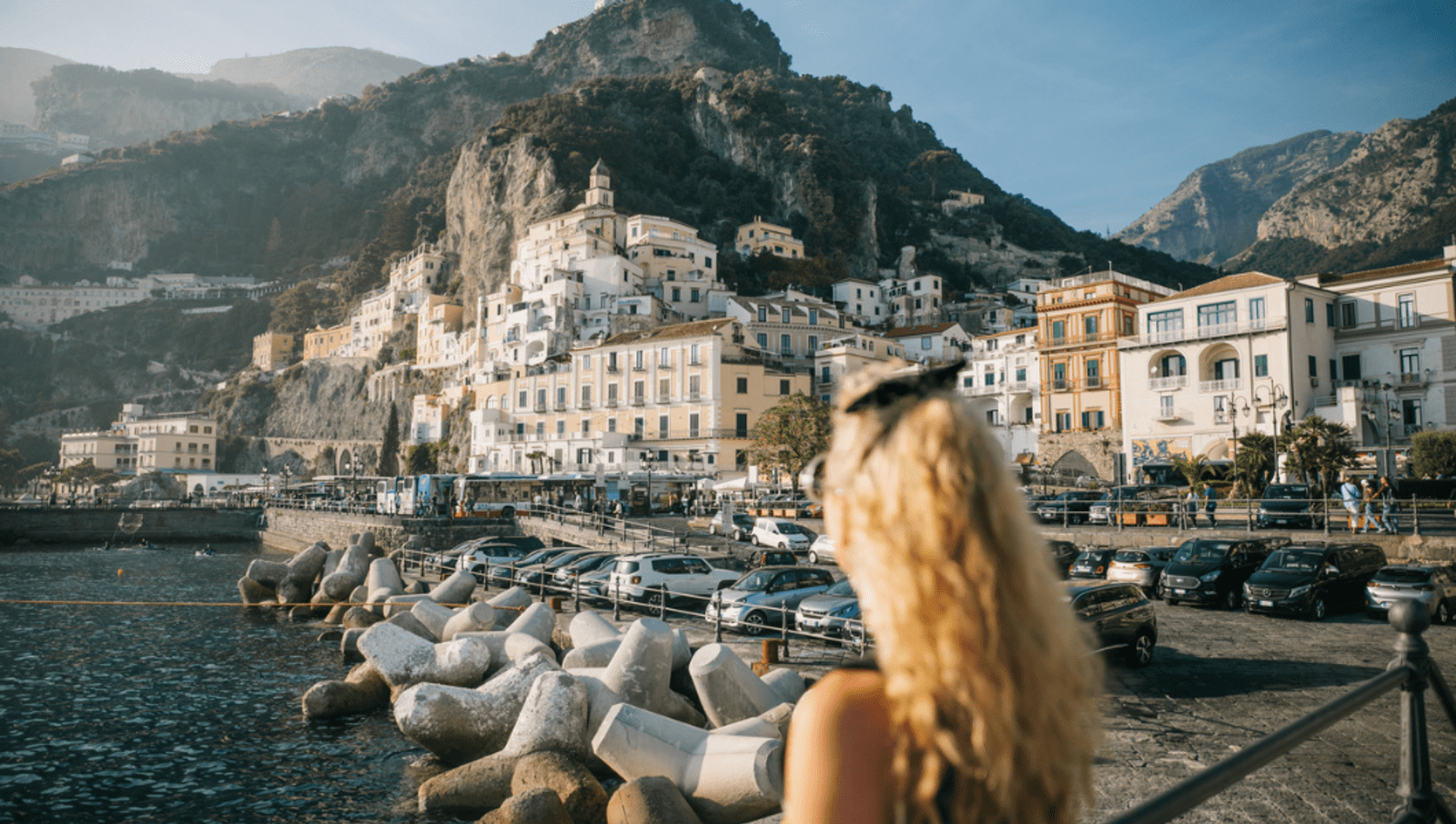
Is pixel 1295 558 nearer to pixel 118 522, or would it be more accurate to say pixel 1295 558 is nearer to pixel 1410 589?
pixel 1410 589

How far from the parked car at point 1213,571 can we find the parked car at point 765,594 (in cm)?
815

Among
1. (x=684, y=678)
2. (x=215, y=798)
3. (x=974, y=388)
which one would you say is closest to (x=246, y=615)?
(x=215, y=798)

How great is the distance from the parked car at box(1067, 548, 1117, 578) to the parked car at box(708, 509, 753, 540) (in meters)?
16.6

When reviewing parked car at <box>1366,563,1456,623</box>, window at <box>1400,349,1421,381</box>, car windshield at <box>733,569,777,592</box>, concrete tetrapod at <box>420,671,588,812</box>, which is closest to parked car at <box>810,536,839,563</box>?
car windshield at <box>733,569,777,592</box>

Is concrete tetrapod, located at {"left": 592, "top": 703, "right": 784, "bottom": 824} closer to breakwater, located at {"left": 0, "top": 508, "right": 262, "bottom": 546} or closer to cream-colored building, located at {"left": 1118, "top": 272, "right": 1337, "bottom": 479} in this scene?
cream-colored building, located at {"left": 1118, "top": 272, "right": 1337, "bottom": 479}

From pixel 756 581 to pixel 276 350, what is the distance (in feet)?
474

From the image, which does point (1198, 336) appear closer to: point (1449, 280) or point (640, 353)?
point (1449, 280)

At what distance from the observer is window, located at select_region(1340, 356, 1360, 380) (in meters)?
45.3

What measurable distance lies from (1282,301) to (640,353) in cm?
4231

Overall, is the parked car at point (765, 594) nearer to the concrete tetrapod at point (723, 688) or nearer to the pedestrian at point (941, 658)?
the concrete tetrapod at point (723, 688)

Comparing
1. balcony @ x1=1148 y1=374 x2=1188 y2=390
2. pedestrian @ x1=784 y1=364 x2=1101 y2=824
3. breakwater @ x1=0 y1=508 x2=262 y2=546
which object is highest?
balcony @ x1=1148 y1=374 x2=1188 y2=390

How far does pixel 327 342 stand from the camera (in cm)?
12962

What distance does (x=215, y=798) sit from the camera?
10891 mm

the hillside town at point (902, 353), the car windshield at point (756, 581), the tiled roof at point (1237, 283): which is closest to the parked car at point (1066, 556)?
Answer: the hillside town at point (902, 353)
